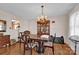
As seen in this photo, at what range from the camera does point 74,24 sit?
255 cm

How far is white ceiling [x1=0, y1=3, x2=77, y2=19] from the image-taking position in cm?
237

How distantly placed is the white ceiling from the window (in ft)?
0.54

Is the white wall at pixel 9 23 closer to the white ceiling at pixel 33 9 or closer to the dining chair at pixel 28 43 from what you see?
the white ceiling at pixel 33 9

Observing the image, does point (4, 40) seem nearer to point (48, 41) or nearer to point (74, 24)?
point (48, 41)

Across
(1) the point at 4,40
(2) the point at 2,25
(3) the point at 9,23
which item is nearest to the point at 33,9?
(3) the point at 9,23

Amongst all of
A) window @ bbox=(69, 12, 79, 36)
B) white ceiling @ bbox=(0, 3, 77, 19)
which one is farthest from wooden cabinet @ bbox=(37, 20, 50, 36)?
window @ bbox=(69, 12, 79, 36)

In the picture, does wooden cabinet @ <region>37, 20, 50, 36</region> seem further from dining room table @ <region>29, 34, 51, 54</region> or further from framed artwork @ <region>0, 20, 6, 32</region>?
framed artwork @ <region>0, 20, 6, 32</region>

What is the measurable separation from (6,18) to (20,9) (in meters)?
0.34

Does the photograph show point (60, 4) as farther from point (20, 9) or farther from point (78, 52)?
point (78, 52)

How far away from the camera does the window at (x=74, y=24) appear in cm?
245

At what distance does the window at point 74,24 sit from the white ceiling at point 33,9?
0.54 ft

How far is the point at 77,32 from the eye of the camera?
2.41 metres
